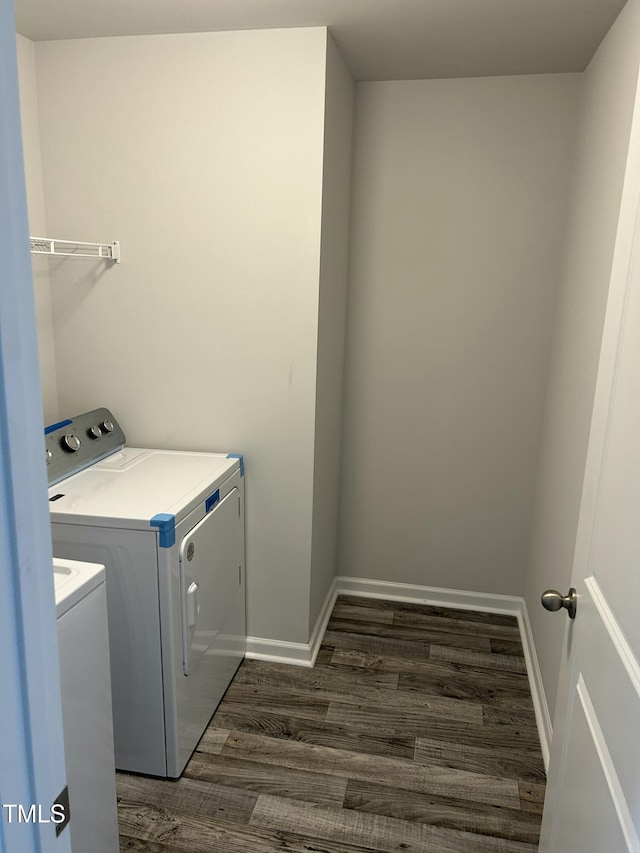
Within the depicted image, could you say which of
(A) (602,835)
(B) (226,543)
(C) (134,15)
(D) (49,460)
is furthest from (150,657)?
(C) (134,15)

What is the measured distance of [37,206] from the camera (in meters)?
A: 2.38

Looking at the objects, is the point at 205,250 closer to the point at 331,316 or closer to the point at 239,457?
the point at 331,316

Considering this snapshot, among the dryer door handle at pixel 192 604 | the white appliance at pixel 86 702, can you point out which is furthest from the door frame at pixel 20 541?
the dryer door handle at pixel 192 604

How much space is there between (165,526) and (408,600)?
5.65ft

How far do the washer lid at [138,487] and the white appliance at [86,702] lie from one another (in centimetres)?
39

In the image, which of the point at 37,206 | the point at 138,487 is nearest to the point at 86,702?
the point at 138,487

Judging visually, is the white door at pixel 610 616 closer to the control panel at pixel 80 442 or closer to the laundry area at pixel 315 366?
the laundry area at pixel 315 366

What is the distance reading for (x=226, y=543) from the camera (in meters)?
2.28

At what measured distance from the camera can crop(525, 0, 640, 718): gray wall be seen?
5.91ft

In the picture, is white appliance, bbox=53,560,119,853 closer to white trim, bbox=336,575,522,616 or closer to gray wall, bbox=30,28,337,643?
gray wall, bbox=30,28,337,643

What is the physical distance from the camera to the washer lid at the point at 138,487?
1815mm

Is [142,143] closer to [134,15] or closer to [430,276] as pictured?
[134,15]

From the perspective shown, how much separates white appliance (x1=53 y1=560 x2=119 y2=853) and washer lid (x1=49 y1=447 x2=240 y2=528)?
1.29 feet

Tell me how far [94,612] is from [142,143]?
5.68ft
